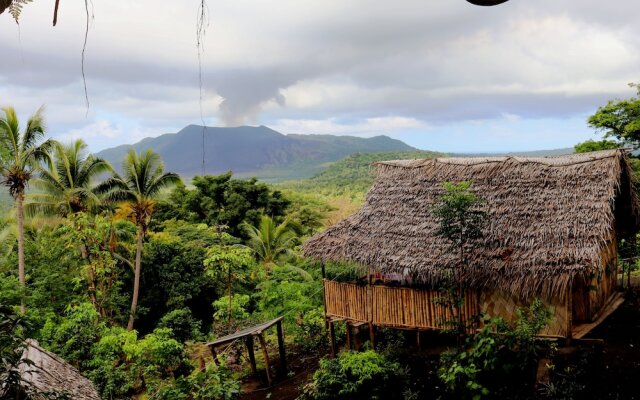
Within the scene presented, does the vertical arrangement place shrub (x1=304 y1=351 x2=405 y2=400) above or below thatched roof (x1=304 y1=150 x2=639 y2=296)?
below

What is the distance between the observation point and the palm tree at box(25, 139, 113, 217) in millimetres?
17748

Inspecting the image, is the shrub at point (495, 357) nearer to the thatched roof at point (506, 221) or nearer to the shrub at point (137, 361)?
the thatched roof at point (506, 221)

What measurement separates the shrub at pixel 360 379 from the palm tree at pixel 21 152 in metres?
10.1

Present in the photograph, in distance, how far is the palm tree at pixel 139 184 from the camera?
59.1ft

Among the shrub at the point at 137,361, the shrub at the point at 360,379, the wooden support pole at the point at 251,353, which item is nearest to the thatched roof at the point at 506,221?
the shrub at the point at 360,379

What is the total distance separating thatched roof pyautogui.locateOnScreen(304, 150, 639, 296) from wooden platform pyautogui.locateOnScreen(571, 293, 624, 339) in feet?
3.34

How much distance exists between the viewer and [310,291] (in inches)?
624

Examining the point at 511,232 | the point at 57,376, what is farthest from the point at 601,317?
the point at 57,376

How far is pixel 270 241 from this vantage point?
22.2 meters

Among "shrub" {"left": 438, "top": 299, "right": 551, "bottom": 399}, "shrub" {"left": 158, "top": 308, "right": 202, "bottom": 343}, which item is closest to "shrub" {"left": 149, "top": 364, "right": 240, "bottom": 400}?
"shrub" {"left": 438, "top": 299, "right": 551, "bottom": 399}

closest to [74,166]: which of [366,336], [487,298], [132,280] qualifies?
[132,280]

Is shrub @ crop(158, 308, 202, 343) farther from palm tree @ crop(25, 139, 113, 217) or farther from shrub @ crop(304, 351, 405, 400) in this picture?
palm tree @ crop(25, 139, 113, 217)

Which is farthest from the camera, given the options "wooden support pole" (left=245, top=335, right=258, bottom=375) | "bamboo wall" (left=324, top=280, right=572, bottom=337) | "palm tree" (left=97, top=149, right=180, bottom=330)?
"palm tree" (left=97, top=149, right=180, bottom=330)

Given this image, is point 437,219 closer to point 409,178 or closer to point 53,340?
point 409,178
